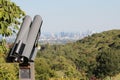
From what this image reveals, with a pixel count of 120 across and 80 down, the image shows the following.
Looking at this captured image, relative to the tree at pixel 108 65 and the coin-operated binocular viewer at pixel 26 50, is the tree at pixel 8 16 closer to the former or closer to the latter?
the coin-operated binocular viewer at pixel 26 50

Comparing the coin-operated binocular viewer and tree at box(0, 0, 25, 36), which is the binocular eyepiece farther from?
tree at box(0, 0, 25, 36)

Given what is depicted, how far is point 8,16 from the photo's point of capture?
10.2 meters

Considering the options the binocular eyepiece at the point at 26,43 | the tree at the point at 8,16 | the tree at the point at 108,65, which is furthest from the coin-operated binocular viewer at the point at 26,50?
the tree at the point at 108,65

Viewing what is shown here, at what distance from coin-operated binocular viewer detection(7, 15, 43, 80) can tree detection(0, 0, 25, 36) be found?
449 centimetres

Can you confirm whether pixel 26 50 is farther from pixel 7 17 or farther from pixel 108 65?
pixel 108 65

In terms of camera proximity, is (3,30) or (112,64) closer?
(3,30)

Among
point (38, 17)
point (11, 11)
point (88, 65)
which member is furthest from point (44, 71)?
point (38, 17)

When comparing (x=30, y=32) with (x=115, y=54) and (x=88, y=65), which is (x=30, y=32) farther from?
(x=88, y=65)

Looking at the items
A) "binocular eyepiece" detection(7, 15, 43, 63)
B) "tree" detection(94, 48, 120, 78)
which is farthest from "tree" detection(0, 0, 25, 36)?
"tree" detection(94, 48, 120, 78)

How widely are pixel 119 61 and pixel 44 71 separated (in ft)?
107

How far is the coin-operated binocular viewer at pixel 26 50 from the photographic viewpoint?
209 inches

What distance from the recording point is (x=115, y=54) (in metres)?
96.9

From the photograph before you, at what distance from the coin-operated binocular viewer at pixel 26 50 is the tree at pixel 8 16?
177 inches

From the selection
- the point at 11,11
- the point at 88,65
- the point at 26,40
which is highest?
the point at 11,11
